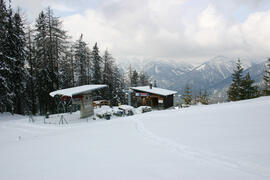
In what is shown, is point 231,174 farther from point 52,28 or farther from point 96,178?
point 52,28

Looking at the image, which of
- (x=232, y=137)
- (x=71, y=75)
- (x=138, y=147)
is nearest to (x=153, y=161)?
(x=138, y=147)

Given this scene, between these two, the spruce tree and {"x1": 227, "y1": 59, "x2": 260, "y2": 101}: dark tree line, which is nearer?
{"x1": 227, "y1": 59, "x2": 260, "y2": 101}: dark tree line

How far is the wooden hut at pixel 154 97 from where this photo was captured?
27.8 metres

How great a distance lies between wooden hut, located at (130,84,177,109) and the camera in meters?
27.8

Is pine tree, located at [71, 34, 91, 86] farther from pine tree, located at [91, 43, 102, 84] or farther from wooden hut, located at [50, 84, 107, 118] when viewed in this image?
wooden hut, located at [50, 84, 107, 118]

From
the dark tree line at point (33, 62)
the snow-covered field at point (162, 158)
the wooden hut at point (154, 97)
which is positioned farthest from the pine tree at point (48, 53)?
the snow-covered field at point (162, 158)

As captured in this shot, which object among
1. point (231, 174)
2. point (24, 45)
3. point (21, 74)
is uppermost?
point (24, 45)

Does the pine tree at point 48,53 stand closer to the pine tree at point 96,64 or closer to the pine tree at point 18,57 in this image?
the pine tree at point 18,57

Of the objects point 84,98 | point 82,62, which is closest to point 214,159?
point 84,98

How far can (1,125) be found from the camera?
14672mm

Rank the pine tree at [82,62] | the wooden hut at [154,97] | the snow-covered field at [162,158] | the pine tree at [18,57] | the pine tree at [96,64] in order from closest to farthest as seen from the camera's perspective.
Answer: the snow-covered field at [162,158] → the pine tree at [18,57] → the wooden hut at [154,97] → the pine tree at [82,62] → the pine tree at [96,64]

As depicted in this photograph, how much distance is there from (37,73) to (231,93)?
43064 millimetres

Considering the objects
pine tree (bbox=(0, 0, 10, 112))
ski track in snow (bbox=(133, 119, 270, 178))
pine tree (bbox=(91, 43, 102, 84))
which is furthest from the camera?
pine tree (bbox=(91, 43, 102, 84))

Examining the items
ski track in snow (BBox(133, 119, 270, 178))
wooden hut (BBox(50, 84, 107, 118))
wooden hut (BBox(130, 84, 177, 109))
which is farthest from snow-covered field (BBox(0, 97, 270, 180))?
wooden hut (BBox(130, 84, 177, 109))
